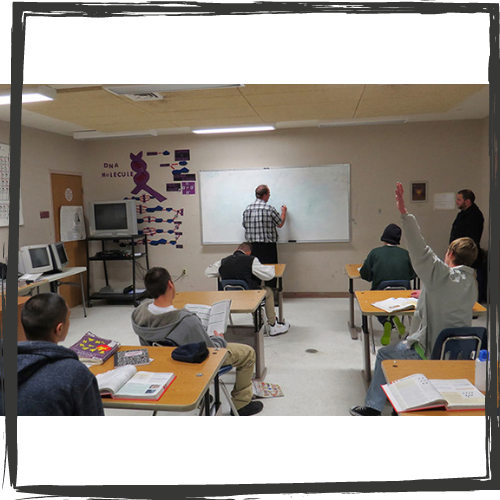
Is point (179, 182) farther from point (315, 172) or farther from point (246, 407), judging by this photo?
point (246, 407)

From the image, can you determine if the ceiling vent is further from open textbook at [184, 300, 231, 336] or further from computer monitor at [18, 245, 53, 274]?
computer monitor at [18, 245, 53, 274]

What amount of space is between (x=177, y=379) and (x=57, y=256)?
394 cm

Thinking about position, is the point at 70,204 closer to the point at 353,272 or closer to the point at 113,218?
the point at 113,218

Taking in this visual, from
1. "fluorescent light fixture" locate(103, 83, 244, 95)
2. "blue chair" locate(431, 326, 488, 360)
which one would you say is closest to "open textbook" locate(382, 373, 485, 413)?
"blue chair" locate(431, 326, 488, 360)

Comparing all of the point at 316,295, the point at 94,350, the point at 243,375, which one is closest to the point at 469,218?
the point at 316,295

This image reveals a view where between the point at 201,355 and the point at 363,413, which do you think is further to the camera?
the point at 363,413

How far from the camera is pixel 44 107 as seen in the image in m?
4.09

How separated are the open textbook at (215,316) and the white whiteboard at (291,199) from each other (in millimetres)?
3411

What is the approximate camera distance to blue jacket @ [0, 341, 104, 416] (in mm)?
1216

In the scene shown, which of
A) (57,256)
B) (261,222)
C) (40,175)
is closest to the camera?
(57,256)

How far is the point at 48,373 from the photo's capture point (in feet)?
4.16

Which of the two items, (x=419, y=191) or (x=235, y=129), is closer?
(x=235, y=129)
